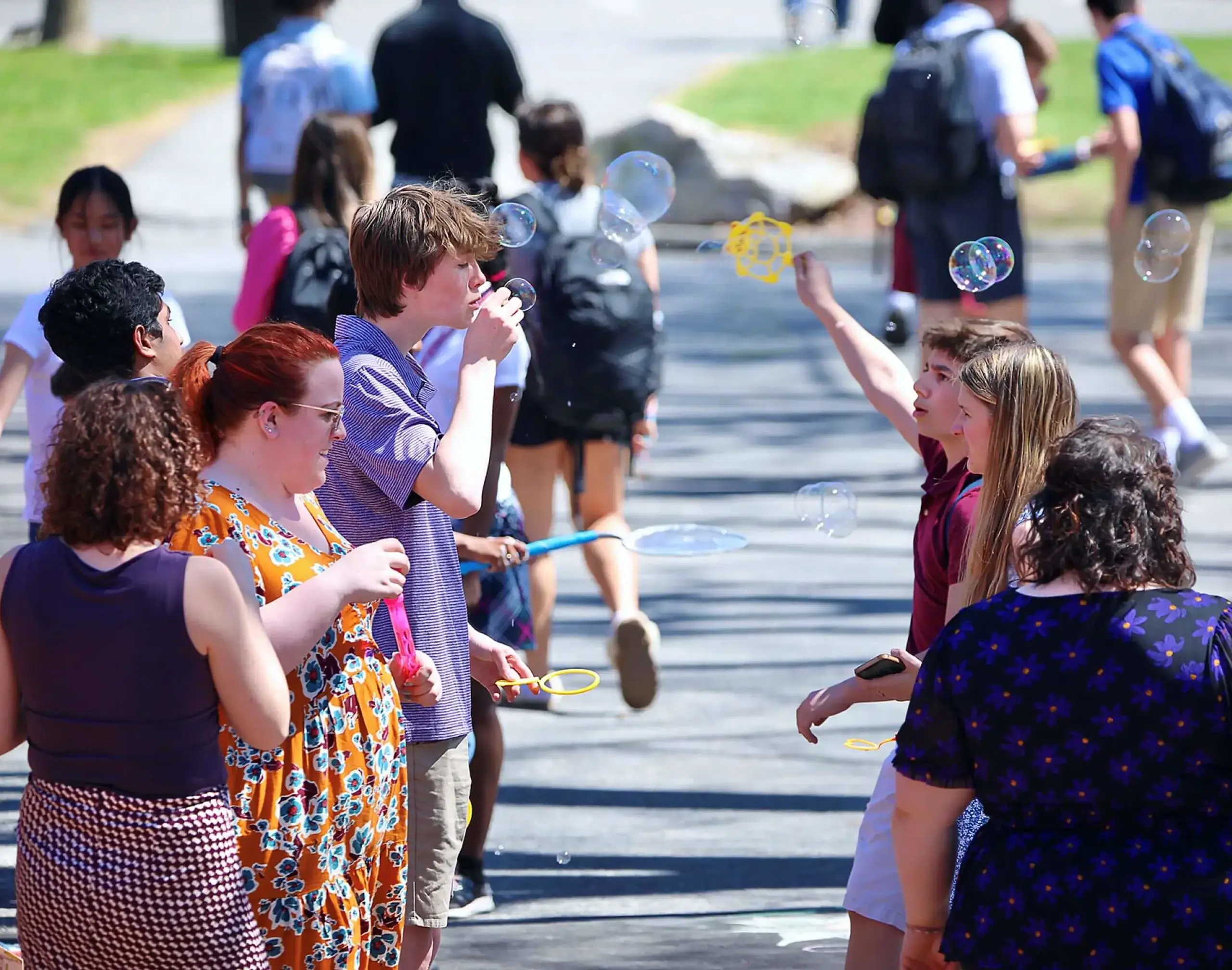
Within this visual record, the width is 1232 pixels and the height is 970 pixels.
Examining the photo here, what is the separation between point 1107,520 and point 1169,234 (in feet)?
12.6

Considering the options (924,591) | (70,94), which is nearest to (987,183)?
(924,591)

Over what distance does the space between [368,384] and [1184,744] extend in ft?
5.32

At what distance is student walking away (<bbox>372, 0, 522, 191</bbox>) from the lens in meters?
7.71

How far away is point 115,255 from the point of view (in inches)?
207

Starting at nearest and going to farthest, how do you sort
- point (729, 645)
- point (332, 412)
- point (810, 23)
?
point (332, 412), point (810, 23), point (729, 645)

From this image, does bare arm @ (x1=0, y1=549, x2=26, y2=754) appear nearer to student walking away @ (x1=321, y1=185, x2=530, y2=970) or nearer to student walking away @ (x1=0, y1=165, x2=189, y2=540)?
student walking away @ (x1=321, y1=185, x2=530, y2=970)

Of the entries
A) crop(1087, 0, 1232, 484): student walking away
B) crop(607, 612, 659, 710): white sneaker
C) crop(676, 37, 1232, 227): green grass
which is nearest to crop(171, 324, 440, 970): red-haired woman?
crop(607, 612, 659, 710): white sneaker

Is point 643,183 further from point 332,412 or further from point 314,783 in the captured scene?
point 314,783

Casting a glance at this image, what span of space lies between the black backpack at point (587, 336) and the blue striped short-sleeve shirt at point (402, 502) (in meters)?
2.18

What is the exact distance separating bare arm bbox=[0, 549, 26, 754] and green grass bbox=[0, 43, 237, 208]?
16.4 metres

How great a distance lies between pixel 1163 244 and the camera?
6.39 metres

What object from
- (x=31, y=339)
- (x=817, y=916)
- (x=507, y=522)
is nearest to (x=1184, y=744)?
(x=817, y=916)

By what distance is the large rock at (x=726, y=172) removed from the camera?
17328 millimetres

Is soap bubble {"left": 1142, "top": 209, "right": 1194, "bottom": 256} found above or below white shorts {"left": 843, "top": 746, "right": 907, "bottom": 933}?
above
